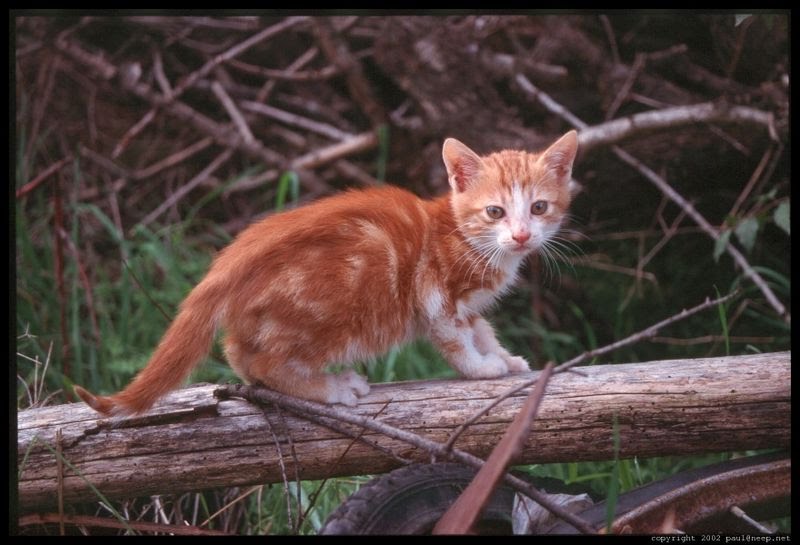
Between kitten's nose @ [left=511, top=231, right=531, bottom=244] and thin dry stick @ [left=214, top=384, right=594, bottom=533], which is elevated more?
kitten's nose @ [left=511, top=231, right=531, bottom=244]

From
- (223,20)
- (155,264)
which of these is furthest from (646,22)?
(155,264)

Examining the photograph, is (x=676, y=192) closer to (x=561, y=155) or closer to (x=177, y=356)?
(x=561, y=155)

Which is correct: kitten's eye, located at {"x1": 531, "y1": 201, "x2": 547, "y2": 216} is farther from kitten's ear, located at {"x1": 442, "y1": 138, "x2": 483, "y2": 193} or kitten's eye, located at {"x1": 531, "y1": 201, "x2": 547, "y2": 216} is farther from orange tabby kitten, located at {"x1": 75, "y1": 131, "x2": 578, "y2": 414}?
kitten's ear, located at {"x1": 442, "y1": 138, "x2": 483, "y2": 193}

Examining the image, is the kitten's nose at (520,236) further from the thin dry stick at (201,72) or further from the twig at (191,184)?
the twig at (191,184)

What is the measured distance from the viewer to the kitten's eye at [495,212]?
197 centimetres

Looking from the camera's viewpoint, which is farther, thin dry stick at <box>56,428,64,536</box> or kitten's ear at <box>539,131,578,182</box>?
kitten's ear at <box>539,131,578,182</box>

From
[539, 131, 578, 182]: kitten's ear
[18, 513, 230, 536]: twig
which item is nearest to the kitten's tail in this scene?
[18, 513, 230, 536]: twig

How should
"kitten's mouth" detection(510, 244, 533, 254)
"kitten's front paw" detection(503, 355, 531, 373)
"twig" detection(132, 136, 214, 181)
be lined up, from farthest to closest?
1. "twig" detection(132, 136, 214, 181)
2. "kitten's front paw" detection(503, 355, 531, 373)
3. "kitten's mouth" detection(510, 244, 533, 254)

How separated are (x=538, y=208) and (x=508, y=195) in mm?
90

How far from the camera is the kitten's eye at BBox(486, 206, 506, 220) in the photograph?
6.46 feet

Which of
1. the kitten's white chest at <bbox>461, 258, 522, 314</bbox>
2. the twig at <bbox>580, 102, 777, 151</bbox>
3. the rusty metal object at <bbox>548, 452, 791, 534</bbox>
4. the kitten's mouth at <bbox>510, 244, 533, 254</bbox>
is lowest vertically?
the rusty metal object at <bbox>548, 452, 791, 534</bbox>

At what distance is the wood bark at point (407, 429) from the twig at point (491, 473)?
0.62ft

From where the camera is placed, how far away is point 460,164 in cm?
202

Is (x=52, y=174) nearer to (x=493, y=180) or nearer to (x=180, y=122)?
(x=180, y=122)
